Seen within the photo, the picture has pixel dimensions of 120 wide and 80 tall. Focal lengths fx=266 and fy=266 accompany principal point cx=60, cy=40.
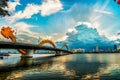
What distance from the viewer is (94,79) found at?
4625cm

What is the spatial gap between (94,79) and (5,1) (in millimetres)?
20808

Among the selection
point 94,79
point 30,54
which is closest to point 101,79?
point 94,79

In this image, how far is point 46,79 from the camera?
154ft

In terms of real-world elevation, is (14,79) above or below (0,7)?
below

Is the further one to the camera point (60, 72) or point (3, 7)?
point (60, 72)

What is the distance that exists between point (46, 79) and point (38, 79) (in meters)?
1.41

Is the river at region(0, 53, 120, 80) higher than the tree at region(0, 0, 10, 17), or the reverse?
the tree at region(0, 0, 10, 17)

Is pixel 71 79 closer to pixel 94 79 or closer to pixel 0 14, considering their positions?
pixel 94 79

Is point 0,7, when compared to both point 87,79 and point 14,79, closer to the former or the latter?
point 14,79

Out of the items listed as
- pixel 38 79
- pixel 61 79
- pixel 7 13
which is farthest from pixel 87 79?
pixel 7 13

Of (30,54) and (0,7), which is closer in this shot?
(0,7)

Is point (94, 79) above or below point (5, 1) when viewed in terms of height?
below

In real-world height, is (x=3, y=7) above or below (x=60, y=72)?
above

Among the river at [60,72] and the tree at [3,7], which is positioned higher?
the tree at [3,7]
